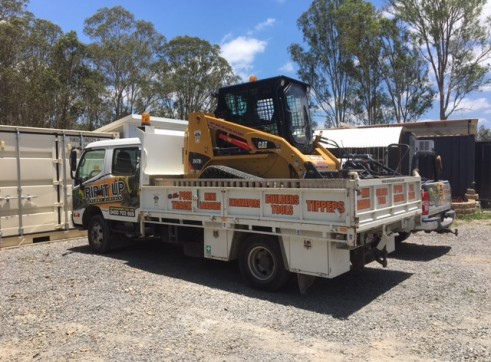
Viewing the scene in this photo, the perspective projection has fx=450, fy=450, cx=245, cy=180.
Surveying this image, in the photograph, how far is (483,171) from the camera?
1566 cm

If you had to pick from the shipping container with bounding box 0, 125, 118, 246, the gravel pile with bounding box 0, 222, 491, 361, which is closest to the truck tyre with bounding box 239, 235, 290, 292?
the gravel pile with bounding box 0, 222, 491, 361

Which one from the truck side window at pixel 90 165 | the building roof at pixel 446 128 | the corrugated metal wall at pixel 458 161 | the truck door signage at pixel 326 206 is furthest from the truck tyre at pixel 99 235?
the building roof at pixel 446 128

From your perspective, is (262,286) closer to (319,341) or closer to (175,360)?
(319,341)

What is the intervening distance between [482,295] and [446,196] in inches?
139

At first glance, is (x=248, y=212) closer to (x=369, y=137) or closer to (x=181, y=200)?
(x=181, y=200)

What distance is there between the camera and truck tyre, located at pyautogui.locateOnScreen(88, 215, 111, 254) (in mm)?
8930

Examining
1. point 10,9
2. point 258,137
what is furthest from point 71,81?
point 258,137

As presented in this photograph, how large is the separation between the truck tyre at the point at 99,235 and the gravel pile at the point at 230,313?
0.59m

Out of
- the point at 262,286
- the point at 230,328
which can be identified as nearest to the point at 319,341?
the point at 230,328

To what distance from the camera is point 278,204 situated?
19.8 feet

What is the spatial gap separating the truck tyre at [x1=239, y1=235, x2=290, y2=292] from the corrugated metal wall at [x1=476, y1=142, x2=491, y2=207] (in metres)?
12.2

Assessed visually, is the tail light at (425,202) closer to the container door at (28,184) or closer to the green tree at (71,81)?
the container door at (28,184)

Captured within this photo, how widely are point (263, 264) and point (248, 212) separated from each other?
789 millimetres

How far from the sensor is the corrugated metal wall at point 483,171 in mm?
15562
